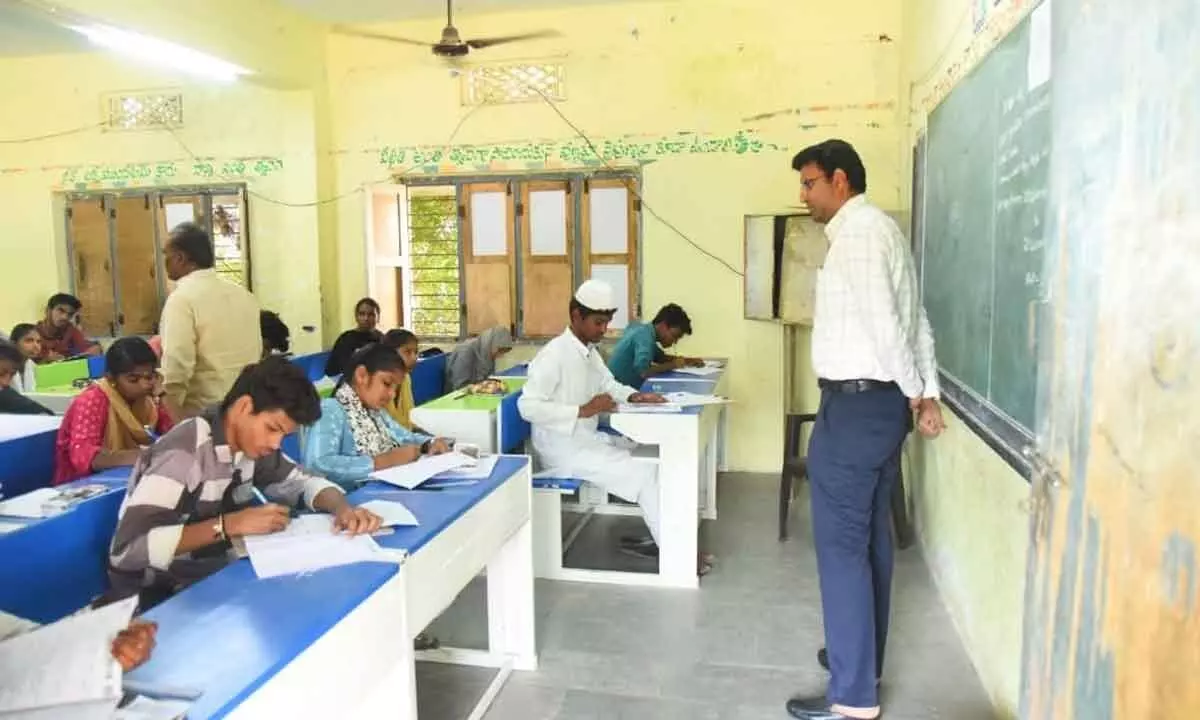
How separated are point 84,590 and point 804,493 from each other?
3923mm

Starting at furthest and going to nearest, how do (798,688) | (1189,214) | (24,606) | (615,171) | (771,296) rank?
(615,171), (771,296), (798,688), (24,606), (1189,214)

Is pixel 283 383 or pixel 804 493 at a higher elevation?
pixel 283 383

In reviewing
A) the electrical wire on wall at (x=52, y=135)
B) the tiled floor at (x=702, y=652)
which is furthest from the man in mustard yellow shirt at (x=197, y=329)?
the electrical wire on wall at (x=52, y=135)

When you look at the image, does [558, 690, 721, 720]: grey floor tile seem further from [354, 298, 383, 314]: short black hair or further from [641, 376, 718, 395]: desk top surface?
[354, 298, 383, 314]: short black hair

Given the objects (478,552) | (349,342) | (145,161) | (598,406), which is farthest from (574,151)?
(478,552)

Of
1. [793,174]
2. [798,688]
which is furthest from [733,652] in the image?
[793,174]

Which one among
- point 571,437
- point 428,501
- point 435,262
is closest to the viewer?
point 428,501

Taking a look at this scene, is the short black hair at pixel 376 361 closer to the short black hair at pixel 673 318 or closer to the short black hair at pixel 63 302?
the short black hair at pixel 673 318

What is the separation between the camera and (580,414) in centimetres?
353

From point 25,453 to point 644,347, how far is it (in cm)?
293

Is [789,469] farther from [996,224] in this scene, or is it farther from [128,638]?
[128,638]

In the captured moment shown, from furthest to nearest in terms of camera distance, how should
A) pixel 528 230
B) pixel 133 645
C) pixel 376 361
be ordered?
pixel 528 230 < pixel 376 361 < pixel 133 645

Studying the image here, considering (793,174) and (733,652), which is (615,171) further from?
(733,652)

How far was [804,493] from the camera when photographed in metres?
5.00
